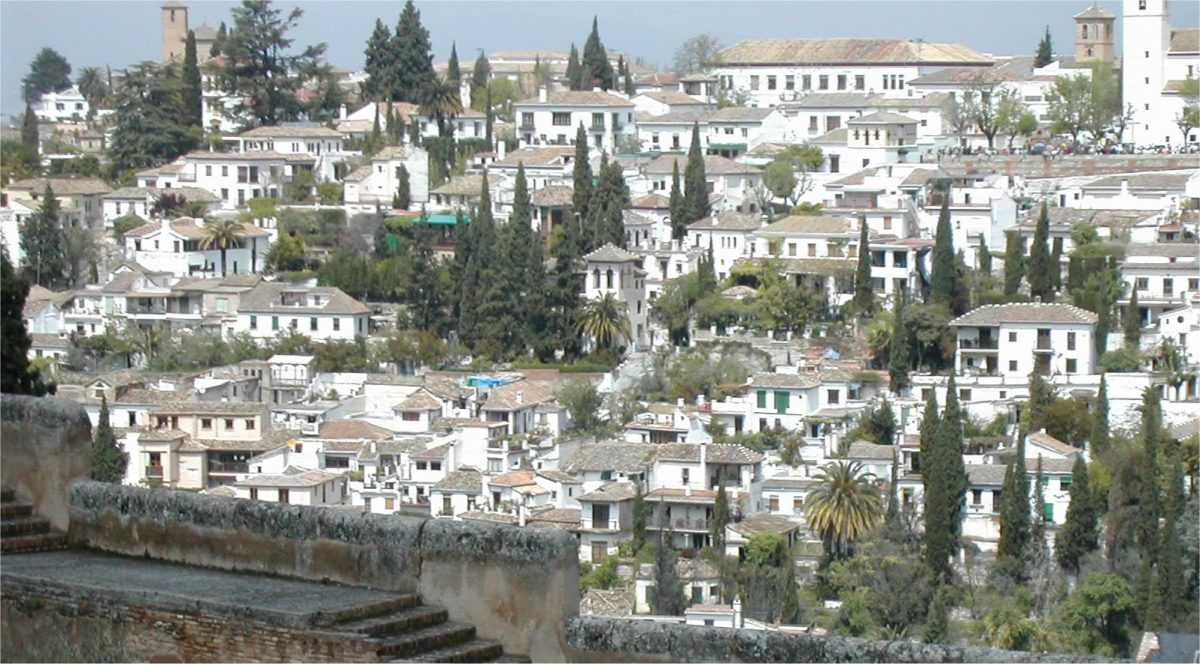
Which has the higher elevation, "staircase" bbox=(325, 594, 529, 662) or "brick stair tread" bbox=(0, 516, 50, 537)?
"brick stair tread" bbox=(0, 516, 50, 537)

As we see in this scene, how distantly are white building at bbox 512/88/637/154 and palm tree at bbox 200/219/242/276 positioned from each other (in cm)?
762

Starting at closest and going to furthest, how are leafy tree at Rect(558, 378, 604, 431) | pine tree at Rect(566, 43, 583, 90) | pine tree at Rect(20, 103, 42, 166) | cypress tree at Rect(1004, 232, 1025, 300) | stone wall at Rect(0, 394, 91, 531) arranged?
stone wall at Rect(0, 394, 91, 531) → leafy tree at Rect(558, 378, 604, 431) → cypress tree at Rect(1004, 232, 1025, 300) → pine tree at Rect(20, 103, 42, 166) → pine tree at Rect(566, 43, 583, 90)

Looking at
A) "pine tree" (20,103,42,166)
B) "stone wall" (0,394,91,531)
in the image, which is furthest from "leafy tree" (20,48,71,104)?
"stone wall" (0,394,91,531)

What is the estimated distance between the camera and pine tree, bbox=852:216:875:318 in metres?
34.8

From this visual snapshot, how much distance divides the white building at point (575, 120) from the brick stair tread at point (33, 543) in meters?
40.1

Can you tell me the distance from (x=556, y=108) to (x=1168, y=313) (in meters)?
15.8

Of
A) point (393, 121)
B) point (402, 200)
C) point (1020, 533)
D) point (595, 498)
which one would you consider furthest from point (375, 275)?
point (1020, 533)

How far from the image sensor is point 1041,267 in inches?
1356

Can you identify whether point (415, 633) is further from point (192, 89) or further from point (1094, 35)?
point (1094, 35)

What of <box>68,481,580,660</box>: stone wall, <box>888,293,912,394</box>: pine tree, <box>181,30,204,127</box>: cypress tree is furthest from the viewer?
<box>181,30,204,127</box>: cypress tree

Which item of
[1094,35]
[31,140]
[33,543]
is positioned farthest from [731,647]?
[1094,35]

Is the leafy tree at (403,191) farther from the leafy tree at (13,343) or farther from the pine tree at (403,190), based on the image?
the leafy tree at (13,343)

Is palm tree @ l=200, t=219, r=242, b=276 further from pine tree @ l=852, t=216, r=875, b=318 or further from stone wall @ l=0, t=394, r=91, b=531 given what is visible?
stone wall @ l=0, t=394, r=91, b=531

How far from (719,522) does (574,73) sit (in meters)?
24.6
